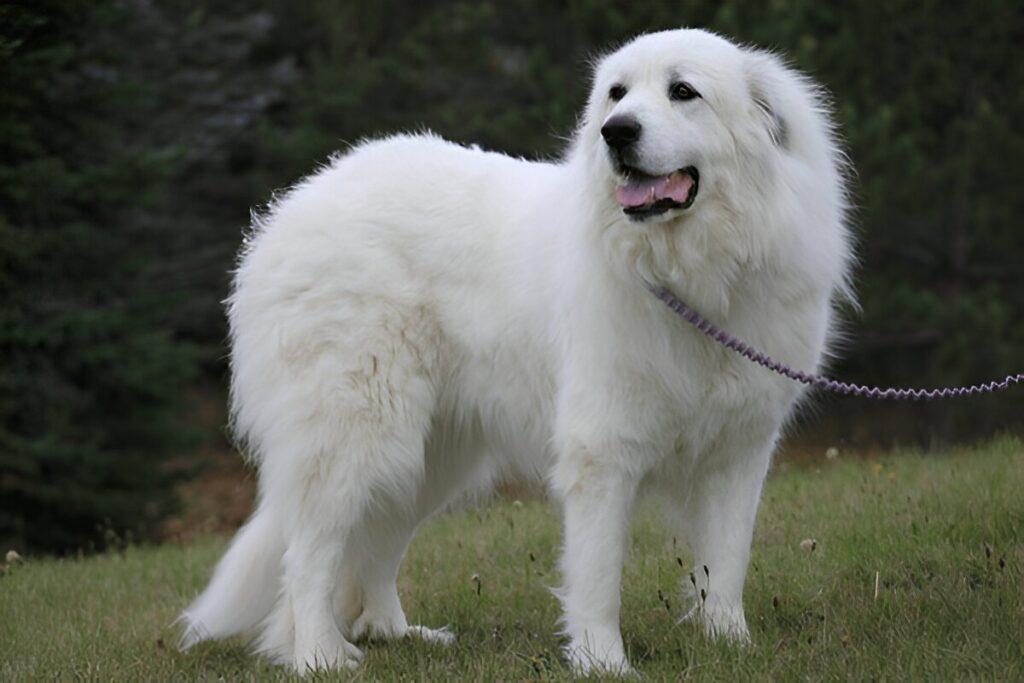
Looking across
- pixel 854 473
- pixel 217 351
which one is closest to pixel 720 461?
pixel 854 473

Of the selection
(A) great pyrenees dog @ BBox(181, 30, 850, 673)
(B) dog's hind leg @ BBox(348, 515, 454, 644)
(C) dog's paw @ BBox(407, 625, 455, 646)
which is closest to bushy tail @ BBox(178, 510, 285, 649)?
(A) great pyrenees dog @ BBox(181, 30, 850, 673)

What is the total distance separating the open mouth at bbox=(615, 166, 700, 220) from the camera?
3707mm

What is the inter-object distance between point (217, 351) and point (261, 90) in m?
3.38

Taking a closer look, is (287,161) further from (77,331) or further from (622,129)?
(622,129)

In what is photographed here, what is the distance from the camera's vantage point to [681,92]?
148 inches

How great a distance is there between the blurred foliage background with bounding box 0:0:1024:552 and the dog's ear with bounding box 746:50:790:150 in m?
4.28

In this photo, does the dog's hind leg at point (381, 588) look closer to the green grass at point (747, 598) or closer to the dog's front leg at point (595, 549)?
the green grass at point (747, 598)

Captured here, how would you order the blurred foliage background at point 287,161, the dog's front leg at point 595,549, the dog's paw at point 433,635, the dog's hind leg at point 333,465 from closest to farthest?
the dog's front leg at point 595,549 < the dog's hind leg at point 333,465 < the dog's paw at point 433,635 < the blurred foliage background at point 287,161

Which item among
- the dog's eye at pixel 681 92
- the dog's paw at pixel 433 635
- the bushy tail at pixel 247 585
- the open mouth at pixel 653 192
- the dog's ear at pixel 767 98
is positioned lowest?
the dog's paw at pixel 433 635

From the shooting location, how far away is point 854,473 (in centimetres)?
687

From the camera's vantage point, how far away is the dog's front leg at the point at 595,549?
392 centimetres

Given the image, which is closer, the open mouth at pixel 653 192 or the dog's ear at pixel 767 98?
the open mouth at pixel 653 192

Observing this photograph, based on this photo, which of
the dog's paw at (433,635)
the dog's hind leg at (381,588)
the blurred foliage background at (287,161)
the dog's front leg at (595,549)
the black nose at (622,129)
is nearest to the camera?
the black nose at (622,129)

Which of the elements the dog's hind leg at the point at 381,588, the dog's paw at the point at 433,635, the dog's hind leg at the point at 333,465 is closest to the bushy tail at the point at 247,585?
the dog's hind leg at the point at 333,465
